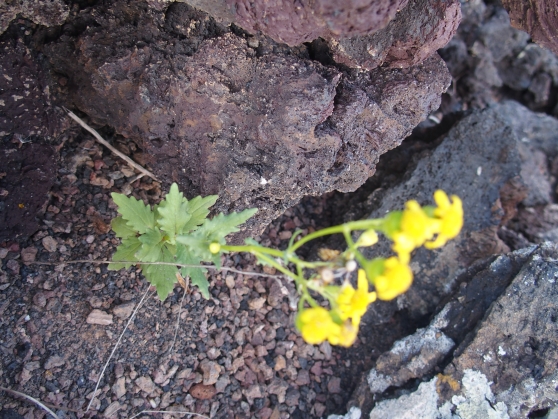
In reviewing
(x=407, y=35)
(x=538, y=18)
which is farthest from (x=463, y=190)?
(x=407, y=35)

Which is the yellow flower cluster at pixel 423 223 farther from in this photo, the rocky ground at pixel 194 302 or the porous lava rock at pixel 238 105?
the rocky ground at pixel 194 302

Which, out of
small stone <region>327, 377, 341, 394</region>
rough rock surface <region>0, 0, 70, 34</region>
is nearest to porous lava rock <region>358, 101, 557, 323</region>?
small stone <region>327, 377, 341, 394</region>

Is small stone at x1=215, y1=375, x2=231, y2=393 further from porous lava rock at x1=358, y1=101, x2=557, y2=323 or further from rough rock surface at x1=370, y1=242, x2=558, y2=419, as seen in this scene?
porous lava rock at x1=358, y1=101, x2=557, y2=323

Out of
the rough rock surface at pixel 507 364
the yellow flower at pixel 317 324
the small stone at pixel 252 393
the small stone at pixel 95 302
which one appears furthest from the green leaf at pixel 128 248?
the rough rock surface at pixel 507 364

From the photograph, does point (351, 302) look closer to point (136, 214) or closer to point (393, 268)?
point (393, 268)

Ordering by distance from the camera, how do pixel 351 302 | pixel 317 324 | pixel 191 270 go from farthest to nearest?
1. pixel 191 270
2. pixel 351 302
3. pixel 317 324

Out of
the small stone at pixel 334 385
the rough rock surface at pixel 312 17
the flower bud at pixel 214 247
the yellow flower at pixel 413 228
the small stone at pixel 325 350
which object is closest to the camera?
the yellow flower at pixel 413 228
